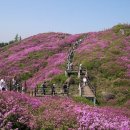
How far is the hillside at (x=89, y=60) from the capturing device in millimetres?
49297

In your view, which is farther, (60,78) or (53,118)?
(60,78)

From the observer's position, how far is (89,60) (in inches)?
2320

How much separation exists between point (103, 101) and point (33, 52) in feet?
117

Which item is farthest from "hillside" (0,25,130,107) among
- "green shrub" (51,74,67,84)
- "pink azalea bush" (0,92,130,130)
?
"pink azalea bush" (0,92,130,130)

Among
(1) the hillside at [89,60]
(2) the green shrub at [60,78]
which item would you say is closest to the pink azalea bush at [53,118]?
(1) the hillside at [89,60]

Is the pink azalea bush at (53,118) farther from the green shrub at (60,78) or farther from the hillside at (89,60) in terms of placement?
the green shrub at (60,78)

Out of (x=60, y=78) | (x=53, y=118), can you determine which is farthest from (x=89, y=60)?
(x=53, y=118)

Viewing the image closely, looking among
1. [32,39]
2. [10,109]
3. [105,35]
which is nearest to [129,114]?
[10,109]

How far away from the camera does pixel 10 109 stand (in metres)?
23.1

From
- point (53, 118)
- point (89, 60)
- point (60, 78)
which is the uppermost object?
point (89, 60)

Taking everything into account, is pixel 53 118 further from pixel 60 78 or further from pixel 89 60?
pixel 89 60

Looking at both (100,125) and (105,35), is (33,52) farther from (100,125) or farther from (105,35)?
(100,125)

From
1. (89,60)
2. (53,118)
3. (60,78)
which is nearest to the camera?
(53,118)

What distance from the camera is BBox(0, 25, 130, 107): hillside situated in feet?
162
